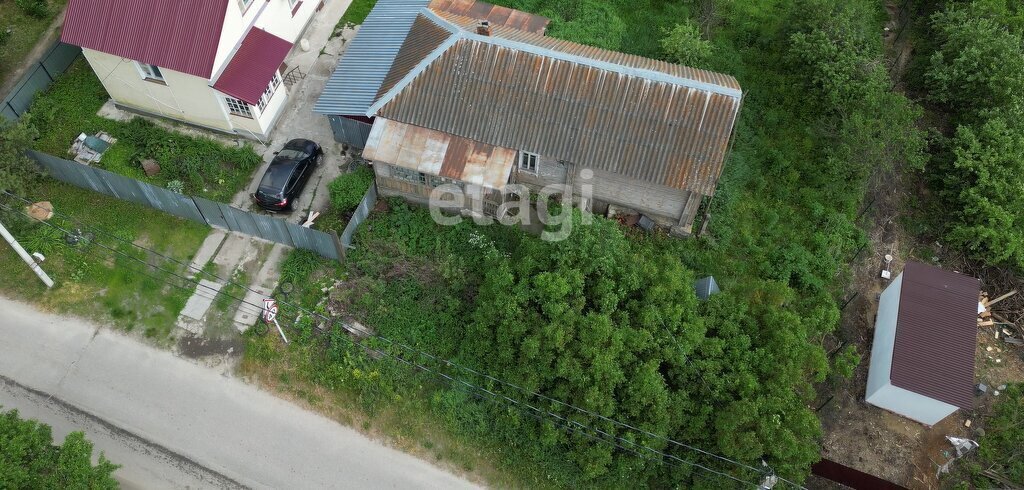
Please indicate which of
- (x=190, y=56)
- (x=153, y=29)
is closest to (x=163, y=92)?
(x=153, y=29)

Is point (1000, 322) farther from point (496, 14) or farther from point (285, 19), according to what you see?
point (285, 19)

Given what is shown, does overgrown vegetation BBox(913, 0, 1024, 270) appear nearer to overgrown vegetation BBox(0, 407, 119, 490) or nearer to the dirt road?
the dirt road

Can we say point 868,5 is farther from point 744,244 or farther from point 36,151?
point 36,151

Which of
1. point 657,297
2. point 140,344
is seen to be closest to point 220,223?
point 140,344

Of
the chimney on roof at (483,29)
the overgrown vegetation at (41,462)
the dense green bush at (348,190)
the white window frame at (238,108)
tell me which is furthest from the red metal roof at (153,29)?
the overgrown vegetation at (41,462)

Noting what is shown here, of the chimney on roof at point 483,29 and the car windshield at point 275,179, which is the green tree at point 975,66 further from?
the car windshield at point 275,179

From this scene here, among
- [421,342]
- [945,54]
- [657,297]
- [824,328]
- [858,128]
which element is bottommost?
[421,342]
